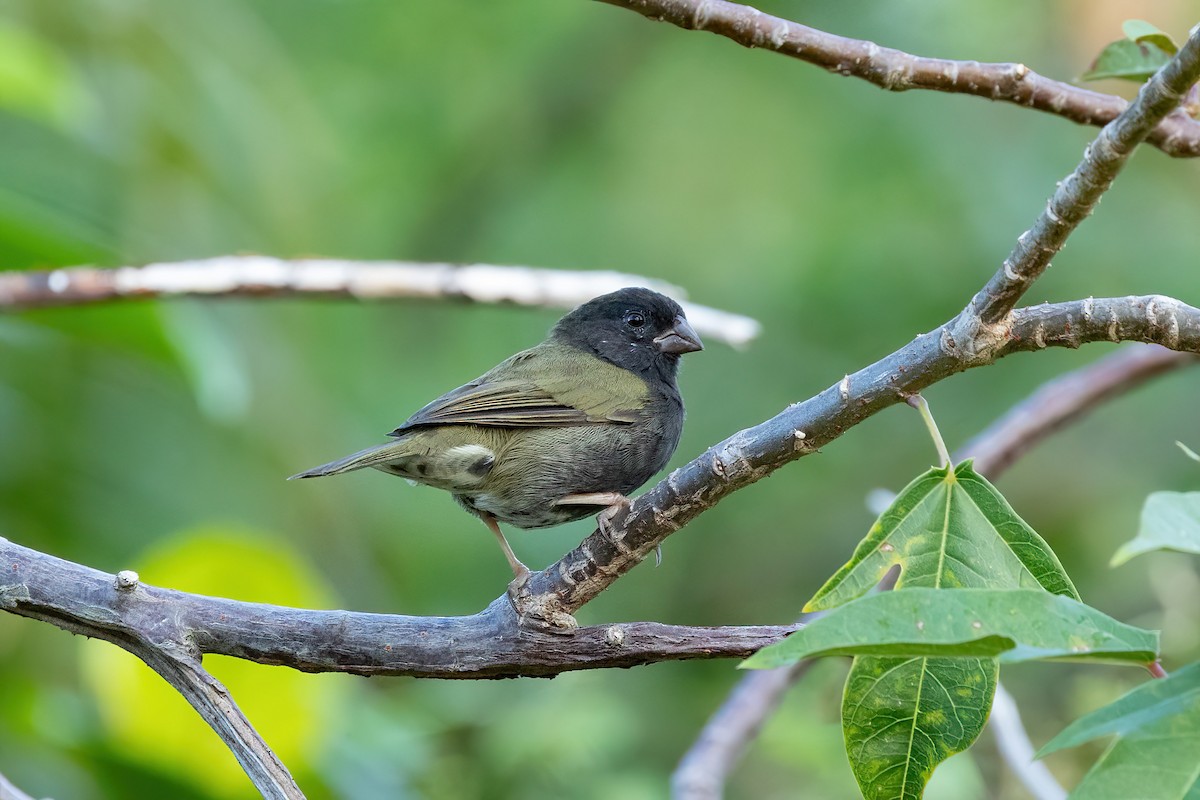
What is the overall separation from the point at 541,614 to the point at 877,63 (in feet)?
5.09

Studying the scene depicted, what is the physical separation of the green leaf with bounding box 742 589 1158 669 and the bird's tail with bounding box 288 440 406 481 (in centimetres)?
208

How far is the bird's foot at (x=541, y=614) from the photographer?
239 centimetres

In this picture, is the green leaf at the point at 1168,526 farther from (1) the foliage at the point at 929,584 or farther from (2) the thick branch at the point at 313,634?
(2) the thick branch at the point at 313,634

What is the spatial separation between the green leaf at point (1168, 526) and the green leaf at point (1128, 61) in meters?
1.75

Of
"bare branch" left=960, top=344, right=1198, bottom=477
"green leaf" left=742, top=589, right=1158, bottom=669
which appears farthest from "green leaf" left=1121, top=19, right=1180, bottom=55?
"green leaf" left=742, top=589, right=1158, bottom=669

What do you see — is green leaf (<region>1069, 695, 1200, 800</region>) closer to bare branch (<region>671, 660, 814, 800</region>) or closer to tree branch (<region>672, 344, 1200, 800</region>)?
bare branch (<region>671, 660, 814, 800</region>)

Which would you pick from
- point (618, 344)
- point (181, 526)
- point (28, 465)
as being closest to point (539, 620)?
point (618, 344)

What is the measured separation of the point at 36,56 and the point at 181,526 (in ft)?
8.52

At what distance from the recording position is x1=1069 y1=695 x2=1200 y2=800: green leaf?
4.80 ft

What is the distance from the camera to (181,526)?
6289 millimetres

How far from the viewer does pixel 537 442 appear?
387 cm

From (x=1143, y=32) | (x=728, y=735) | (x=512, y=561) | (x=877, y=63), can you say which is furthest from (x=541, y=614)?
(x=1143, y=32)

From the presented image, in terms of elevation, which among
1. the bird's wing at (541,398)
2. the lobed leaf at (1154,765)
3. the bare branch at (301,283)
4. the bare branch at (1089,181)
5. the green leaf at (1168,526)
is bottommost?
the lobed leaf at (1154,765)

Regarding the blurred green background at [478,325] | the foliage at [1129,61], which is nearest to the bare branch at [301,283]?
the blurred green background at [478,325]
